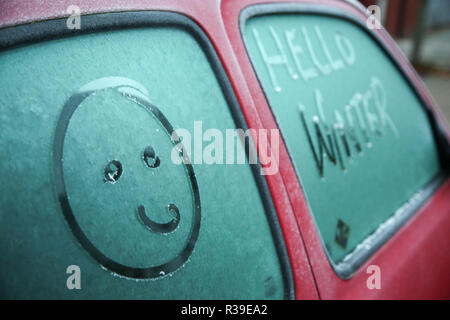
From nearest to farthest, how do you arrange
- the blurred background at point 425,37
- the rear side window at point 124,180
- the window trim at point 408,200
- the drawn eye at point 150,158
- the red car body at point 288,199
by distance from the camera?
the rear side window at point 124,180 → the drawn eye at point 150,158 → the red car body at point 288,199 → the window trim at point 408,200 → the blurred background at point 425,37

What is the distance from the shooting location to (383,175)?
1632 millimetres

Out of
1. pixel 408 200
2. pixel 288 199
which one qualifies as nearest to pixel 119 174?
pixel 288 199

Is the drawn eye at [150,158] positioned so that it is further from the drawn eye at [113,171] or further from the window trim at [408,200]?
the window trim at [408,200]

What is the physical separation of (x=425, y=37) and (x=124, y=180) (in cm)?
1293

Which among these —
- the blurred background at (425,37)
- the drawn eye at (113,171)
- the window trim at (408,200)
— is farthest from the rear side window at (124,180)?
the blurred background at (425,37)

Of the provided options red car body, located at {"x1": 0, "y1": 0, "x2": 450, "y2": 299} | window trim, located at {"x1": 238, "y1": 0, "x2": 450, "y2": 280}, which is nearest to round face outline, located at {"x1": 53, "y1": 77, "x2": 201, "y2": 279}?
red car body, located at {"x1": 0, "y1": 0, "x2": 450, "y2": 299}

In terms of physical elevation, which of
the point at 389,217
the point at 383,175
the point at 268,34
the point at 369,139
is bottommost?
the point at 389,217

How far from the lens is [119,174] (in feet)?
2.80

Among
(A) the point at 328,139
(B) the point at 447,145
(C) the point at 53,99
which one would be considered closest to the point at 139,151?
(C) the point at 53,99

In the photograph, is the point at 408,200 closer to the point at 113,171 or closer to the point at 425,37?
the point at 113,171

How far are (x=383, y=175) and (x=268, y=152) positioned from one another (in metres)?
0.68

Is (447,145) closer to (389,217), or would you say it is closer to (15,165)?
(389,217)

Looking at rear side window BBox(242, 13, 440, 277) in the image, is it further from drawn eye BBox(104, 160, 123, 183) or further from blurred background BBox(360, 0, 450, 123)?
blurred background BBox(360, 0, 450, 123)

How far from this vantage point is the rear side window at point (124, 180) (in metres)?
0.75
